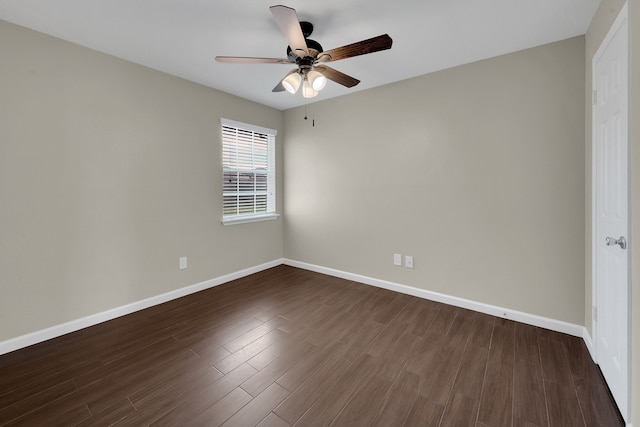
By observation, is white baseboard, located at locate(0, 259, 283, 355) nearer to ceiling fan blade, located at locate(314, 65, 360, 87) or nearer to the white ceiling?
the white ceiling

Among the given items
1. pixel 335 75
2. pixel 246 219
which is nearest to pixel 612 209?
pixel 335 75

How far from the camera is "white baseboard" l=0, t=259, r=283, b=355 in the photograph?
6.93 feet

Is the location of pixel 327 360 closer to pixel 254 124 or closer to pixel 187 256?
pixel 187 256

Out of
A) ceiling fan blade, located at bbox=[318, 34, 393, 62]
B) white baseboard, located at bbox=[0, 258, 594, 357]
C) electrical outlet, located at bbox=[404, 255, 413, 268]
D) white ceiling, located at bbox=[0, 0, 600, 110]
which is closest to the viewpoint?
ceiling fan blade, located at bbox=[318, 34, 393, 62]

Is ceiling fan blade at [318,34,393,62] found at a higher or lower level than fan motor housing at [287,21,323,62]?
lower

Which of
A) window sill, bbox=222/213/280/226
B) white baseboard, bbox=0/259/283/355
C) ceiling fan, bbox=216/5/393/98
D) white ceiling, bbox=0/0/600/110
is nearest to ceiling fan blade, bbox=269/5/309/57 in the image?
ceiling fan, bbox=216/5/393/98

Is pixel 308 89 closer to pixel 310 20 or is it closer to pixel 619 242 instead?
pixel 310 20

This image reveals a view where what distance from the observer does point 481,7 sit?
6.10 feet

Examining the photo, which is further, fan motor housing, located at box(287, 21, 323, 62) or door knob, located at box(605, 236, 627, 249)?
fan motor housing, located at box(287, 21, 323, 62)

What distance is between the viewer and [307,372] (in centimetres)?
186

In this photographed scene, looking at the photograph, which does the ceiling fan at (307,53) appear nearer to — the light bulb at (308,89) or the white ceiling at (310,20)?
the light bulb at (308,89)

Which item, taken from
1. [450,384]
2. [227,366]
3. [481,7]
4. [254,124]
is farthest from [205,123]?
[450,384]

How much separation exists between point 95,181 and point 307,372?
251 cm

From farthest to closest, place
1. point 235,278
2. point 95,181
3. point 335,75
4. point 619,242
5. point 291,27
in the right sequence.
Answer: point 235,278
point 95,181
point 335,75
point 291,27
point 619,242
